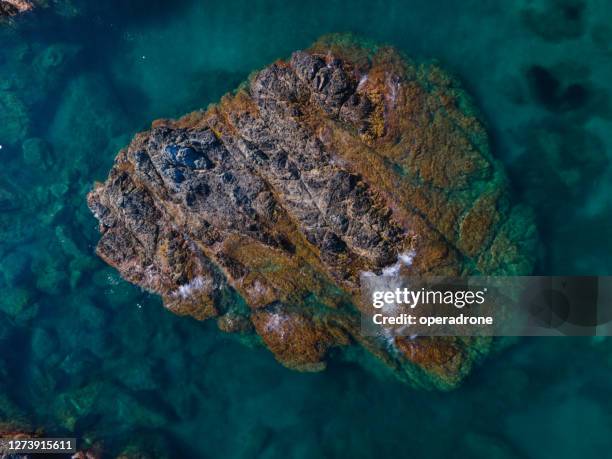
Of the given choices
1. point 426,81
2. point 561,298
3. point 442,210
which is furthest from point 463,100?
point 561,298

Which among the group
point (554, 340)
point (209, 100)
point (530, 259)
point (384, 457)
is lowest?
point (384, 457)

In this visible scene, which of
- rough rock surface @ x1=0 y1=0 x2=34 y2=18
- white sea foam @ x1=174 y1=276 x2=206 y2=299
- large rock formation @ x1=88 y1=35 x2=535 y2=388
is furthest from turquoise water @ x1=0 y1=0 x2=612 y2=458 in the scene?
white sea foam @ x1=174 y1=276 x2=206 y2=299

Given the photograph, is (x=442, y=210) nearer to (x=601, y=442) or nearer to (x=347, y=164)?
(x=347, y=164)

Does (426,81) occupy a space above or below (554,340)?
above

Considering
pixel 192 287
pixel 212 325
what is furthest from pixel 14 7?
pixel 212 325

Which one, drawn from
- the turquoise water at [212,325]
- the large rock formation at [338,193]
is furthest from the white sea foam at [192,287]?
the turquoise water at [212,325]

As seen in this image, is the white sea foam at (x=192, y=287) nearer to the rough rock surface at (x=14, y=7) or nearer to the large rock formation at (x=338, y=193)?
the large rock formation at (x=338, y=193)

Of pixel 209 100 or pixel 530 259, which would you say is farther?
pixel 209 100
